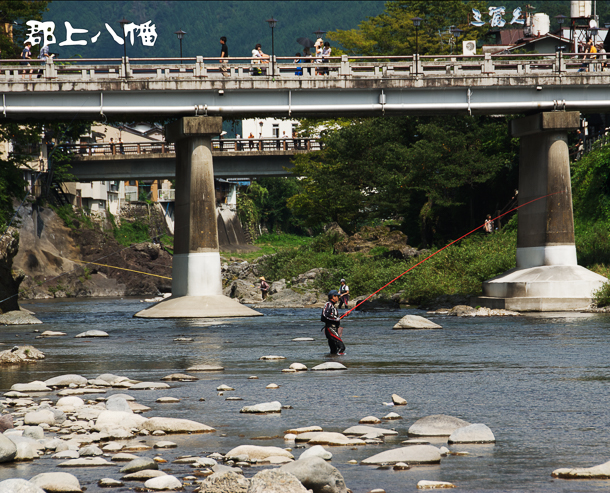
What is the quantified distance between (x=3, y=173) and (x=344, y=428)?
34500 mm

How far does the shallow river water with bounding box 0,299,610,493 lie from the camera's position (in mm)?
8375

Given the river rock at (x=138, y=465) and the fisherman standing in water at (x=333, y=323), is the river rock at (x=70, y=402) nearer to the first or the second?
the river rock at (x=138, y=465)

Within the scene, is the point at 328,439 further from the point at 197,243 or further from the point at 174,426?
the point at 197,243

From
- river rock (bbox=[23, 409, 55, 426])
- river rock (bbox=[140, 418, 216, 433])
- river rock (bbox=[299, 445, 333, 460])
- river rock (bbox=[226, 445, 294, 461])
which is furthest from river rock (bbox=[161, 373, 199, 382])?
river rock (bbox=[299, 445, 333, 460])

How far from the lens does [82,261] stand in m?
74.2

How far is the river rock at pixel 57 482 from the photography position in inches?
289

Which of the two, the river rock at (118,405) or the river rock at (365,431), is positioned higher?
the river rock at (118,405)

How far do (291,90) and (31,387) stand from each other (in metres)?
25.4

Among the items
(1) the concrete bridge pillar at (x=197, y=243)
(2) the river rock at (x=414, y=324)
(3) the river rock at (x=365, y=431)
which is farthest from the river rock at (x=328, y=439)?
(1) the concrete bridge pillar at (x=197, y=243)

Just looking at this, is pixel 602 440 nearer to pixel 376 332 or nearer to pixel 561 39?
pixel 376 332

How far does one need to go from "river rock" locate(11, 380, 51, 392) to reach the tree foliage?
3985 cm

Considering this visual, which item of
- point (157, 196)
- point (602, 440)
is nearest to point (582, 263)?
point (602, 440)

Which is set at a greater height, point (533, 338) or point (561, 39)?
point (561, 39)

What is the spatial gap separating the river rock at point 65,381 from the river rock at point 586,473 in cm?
927
